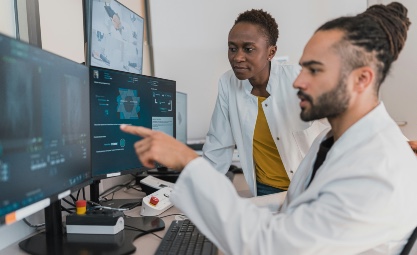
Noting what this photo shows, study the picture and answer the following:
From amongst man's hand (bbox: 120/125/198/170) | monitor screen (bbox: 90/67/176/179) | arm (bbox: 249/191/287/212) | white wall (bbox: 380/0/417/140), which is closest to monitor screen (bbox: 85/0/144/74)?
monitor screen (bbox: 90/67/176/179)

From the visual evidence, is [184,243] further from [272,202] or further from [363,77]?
[363,77]

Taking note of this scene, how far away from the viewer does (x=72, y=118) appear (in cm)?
95

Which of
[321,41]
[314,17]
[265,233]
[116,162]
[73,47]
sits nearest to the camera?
[265,233]

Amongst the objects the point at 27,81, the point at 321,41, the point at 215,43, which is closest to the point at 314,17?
the point at 215,43

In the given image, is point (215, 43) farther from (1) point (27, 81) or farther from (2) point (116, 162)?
(1) point (27, 81)

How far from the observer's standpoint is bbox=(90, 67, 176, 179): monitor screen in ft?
3.60

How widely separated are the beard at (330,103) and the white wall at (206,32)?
5.66 feet

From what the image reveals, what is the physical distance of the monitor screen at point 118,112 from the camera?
110cm

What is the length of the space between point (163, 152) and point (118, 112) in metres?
0.42

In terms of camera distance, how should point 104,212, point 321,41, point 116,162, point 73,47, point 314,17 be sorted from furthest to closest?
point 314,17
point 73,47
point 116,162
point 104,212
point 321,41

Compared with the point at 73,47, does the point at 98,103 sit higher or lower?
lower

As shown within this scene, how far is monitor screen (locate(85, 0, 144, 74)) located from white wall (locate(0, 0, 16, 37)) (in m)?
0.27

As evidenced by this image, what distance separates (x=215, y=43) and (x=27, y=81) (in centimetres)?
192

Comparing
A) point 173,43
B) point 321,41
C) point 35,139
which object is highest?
point 173,43
